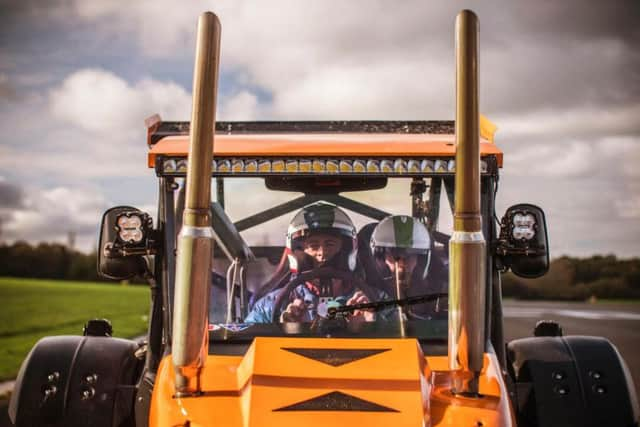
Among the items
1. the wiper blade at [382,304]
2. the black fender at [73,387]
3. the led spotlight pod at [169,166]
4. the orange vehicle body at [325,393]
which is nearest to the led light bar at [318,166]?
the led spotlight pod at [169,166]

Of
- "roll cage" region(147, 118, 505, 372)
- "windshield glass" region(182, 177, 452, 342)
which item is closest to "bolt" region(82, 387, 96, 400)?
"roll cage" region(147, 118, 505, 372)

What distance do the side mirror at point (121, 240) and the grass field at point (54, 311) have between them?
26.9ft

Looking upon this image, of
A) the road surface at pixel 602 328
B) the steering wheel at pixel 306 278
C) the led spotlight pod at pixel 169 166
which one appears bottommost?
the road surface at pixel 602 328

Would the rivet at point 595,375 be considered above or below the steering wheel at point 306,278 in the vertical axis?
below

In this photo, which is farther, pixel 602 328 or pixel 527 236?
pixel 602 328

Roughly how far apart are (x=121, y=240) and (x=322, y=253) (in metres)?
1.05

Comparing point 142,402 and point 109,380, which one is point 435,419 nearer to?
point 142,402

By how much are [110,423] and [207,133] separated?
6.32 ft

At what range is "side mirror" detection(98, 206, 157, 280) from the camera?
4020 mm

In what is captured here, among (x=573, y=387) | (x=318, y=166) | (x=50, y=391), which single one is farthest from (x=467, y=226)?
(x=50, y=391)

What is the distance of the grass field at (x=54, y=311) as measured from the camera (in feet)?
51.0

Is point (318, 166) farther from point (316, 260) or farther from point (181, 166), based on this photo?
point (181, 166)

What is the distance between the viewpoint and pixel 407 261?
420cm

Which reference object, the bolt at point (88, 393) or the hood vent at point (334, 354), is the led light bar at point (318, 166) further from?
the bolt at point (88, 393)
